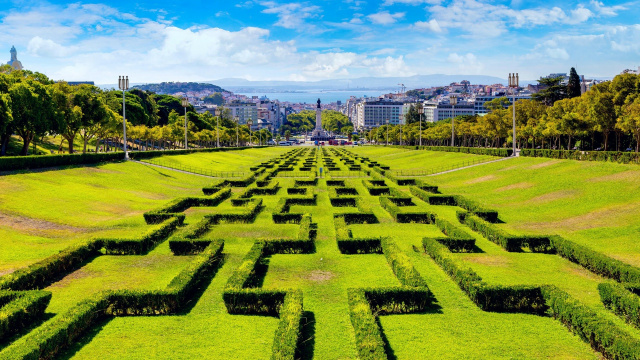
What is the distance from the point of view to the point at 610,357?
11695 mm

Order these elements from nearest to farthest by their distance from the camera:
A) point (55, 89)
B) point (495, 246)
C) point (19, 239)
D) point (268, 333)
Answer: point (268, 333), point (19, 239), point (495, 246), point (55, 89)

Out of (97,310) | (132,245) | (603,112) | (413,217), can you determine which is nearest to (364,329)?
(97,310)

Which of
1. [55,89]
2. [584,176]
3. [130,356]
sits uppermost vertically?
[55,89]

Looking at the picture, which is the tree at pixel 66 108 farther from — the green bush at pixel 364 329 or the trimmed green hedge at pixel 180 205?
the green bush at pixel 364 329

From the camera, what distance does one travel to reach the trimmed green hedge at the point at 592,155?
121ft

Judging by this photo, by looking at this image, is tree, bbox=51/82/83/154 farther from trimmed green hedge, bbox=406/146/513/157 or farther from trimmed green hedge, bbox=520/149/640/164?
trimmed green hedge, bbox=520/149/640/164

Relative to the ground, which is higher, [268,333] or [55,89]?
[55,89]

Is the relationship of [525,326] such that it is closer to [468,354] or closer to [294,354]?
[468,354]

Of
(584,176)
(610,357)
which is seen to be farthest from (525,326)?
(584,176)

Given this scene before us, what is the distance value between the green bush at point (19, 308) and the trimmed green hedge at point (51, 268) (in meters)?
1.24

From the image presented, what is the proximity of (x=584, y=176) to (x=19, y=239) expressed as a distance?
42730 millimetres

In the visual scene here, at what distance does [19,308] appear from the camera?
1334cm

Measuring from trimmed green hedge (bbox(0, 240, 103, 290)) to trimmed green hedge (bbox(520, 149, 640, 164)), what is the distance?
42171mm

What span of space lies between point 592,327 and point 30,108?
52.1 metres
